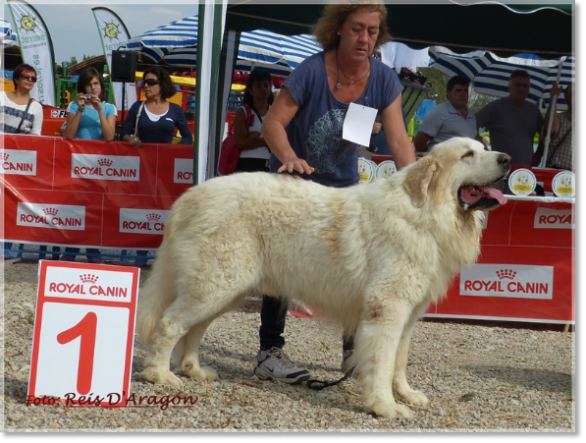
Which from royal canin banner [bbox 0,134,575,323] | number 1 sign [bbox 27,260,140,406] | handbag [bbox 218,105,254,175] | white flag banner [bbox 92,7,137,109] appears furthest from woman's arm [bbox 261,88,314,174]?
white flag banner [bbox 92,7,137,109]

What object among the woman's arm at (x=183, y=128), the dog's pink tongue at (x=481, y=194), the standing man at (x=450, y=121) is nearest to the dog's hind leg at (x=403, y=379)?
the dog's pink tongue at (x=481, y=194)

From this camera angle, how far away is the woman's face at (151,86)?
8.27 m

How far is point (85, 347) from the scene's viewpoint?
11.9 ft

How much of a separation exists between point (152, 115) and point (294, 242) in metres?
4.88

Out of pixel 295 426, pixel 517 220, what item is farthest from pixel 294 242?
pixel 517 220

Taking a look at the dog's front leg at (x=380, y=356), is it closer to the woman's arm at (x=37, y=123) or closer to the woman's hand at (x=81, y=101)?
the woman's hand at (x=81, y=101)

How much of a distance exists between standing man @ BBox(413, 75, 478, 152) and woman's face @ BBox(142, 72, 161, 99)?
3089 mm

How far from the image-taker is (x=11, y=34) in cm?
1914

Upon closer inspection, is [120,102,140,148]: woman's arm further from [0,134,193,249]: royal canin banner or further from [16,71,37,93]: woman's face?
[16,71,37,93]: woman's face

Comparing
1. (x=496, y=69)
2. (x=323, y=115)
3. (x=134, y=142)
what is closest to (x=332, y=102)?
(x=323, y=115)

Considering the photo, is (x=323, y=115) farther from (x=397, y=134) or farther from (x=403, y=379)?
(x=403, y=379)

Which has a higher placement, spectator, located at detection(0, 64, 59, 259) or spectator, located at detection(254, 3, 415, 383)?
spectator, located at detection(0, 64, 59, 259)

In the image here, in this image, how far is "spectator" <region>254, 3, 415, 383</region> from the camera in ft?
13.8

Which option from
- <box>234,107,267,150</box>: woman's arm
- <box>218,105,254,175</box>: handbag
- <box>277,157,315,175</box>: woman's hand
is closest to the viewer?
<box>277,157,315,175</box>: woman's hand
